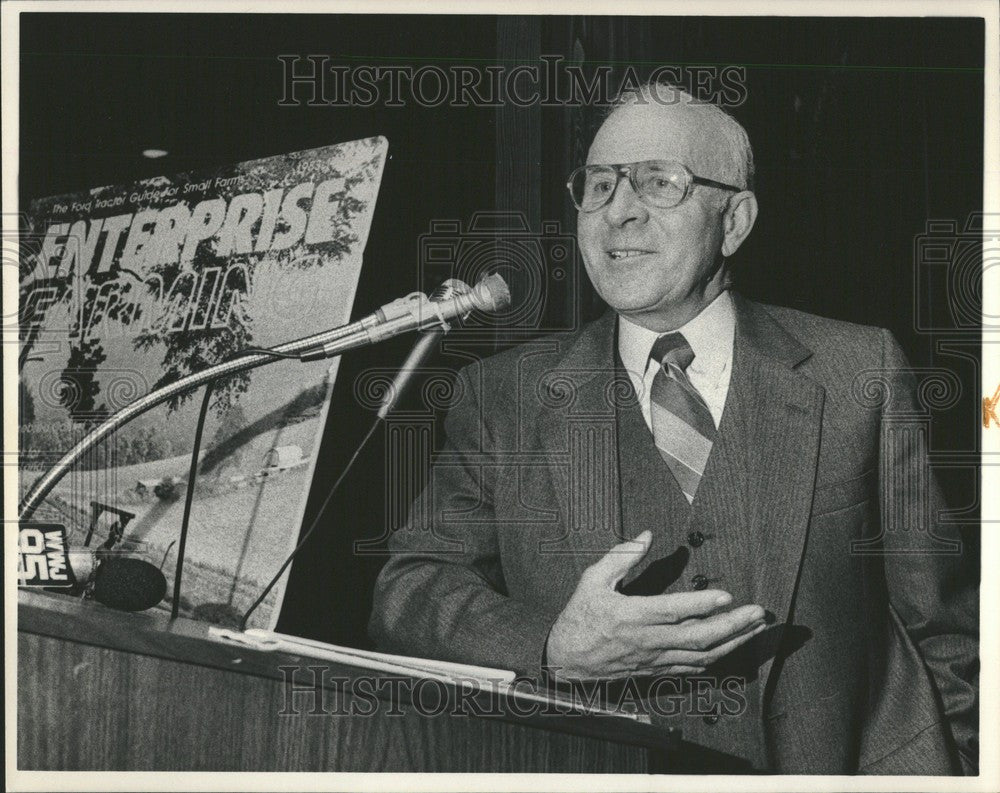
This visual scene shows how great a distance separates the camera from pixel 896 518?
2.78m

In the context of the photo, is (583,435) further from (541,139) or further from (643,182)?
(541,139)

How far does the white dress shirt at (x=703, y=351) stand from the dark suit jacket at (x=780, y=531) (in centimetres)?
3

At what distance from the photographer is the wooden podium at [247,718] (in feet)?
8.38

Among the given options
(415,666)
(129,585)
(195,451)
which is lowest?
(415,666)

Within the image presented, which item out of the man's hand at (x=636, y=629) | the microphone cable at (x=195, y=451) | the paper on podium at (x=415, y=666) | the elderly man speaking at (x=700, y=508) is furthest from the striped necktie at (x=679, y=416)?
the microphone cable at (x=195, y=451)

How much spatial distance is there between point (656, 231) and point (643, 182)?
118 mm

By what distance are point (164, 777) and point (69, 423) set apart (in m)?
0.87

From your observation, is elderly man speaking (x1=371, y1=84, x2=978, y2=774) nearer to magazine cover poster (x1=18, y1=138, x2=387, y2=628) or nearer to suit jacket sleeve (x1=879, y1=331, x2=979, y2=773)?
suit jacket sleeve (x1=879, y1=331, x2=979, y2=773)

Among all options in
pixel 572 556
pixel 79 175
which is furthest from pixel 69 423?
pixel 572 556

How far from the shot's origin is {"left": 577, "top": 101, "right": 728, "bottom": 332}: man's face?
2748mm

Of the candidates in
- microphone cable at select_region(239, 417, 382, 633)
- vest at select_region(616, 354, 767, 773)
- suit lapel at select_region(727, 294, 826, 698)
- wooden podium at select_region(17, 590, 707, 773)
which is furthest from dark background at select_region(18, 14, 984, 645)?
vest at select_region(616, 354, 767, 773)

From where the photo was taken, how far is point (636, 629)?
2596 mm

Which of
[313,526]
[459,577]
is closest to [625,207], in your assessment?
[459,577]

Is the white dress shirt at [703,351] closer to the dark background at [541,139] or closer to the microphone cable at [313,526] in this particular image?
the dark background at [541,139]
